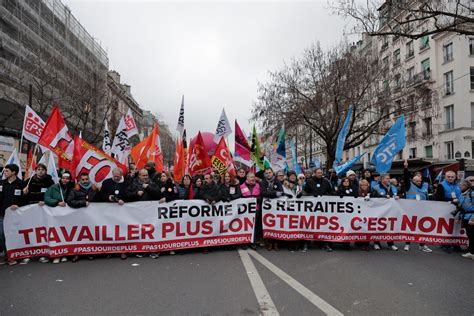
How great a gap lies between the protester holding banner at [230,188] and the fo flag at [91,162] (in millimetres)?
2529

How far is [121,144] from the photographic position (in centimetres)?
902

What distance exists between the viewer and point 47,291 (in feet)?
14.5

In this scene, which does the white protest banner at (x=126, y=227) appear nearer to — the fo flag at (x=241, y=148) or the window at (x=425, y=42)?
the fo flag at (x=241, y=148)

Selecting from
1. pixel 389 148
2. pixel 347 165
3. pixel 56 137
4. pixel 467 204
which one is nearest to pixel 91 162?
pixel 56 137

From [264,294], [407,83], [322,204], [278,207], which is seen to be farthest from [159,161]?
[407,83]

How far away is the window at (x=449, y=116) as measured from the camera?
31.4 metres

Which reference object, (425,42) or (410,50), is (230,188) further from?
(410,50)

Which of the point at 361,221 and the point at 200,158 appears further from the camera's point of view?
the point at 200,158

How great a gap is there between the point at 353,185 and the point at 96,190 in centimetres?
579

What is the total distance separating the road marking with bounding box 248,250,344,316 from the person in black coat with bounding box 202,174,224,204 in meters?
1.57

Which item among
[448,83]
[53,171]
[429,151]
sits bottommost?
[53,171]

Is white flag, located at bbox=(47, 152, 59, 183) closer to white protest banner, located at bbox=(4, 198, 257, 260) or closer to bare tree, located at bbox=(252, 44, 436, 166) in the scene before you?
white protest banner, located at bbox=(4, 198, 257, 260)

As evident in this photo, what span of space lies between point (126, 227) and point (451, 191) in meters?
7.10

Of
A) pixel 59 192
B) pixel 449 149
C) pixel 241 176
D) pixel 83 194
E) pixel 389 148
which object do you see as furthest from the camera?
pixel 449 149
